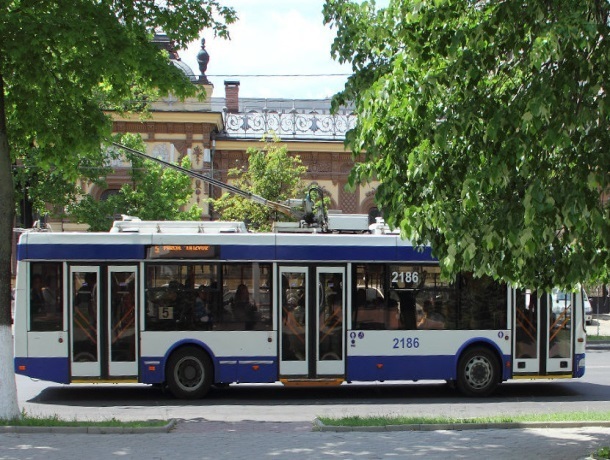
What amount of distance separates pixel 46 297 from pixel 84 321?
0.78 metres

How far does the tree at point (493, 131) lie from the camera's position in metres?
7.55

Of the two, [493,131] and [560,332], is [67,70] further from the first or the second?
[560,332]

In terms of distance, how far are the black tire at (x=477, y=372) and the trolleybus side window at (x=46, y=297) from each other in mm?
7110

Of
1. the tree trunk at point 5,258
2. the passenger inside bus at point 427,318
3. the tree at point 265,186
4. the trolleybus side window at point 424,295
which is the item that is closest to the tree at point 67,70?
the tree trunk at point 5,258

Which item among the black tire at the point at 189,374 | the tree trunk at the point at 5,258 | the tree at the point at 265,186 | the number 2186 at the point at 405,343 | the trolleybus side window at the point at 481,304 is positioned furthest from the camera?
the tree at the point at 265,186

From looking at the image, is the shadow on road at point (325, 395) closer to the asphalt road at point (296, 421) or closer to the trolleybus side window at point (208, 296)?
the asphalt road at point (296, 421)

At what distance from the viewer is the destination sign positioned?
14.9 metres

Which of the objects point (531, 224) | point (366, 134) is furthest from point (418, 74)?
point (531, 224)

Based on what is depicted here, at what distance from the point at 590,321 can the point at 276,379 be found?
22725 mm

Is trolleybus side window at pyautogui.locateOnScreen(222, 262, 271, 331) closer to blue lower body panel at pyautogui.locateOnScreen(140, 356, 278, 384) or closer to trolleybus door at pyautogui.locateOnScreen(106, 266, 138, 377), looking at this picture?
blue lower body panel at pyautogui.locateOnScreen(140, 356, 278, 384)

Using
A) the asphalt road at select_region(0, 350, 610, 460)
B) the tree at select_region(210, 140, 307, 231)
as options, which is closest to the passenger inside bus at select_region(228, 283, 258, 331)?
the asphalt road at select_region(0, 350, 610, 460)

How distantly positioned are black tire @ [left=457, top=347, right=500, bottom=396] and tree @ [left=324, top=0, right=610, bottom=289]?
6171mm

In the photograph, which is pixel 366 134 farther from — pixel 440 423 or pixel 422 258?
pixel 422 258

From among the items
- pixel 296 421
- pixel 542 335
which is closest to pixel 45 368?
pixel 296 421
